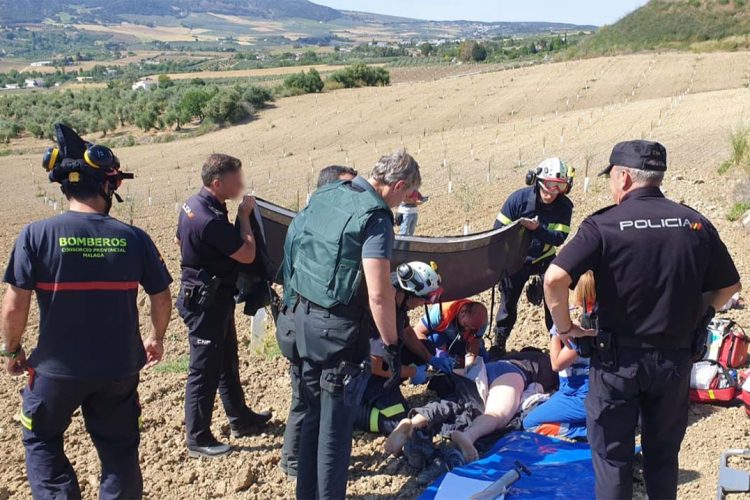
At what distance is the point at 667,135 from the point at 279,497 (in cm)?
1593

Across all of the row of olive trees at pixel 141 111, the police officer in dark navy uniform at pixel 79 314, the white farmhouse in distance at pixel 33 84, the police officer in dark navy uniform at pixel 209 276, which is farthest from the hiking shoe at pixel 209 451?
the white farmhouse in distance at pixel 33 84

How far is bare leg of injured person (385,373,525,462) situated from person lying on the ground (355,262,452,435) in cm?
24

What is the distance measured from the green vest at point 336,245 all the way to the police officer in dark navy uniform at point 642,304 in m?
0.87

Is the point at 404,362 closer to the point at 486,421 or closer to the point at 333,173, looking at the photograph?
the point at 486,421

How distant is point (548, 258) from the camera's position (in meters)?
6.09

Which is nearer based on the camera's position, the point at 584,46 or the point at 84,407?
the point at 84,407

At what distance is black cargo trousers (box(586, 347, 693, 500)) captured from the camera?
327cm

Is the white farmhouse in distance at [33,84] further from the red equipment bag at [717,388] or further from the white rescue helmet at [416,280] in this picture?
the red equipment bag at [717,388]

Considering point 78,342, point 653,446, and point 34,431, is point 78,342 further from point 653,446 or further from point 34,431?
point 653,446

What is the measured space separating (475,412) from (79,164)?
9.59 ft

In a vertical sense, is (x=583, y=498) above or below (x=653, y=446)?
below

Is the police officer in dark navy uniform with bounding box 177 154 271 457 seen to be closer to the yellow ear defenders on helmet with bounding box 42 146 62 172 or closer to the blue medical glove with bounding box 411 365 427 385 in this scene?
the yellow ear defenders on helmet with bounding box 42 146 62 172

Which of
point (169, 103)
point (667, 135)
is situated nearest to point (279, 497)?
point (667, 135)

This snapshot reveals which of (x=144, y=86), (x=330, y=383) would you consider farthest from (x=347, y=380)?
(x=144, y=86)
